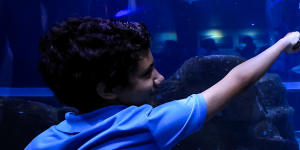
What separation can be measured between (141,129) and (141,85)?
17cm

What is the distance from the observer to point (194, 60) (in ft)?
12.2

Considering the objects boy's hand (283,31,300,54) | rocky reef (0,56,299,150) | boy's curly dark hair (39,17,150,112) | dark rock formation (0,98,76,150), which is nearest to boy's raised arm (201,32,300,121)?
boy's hand (283,31,300,54)

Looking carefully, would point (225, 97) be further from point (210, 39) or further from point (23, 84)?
point (23, 84)

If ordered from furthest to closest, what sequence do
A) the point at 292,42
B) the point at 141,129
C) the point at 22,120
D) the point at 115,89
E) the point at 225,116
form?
the point at 22,120
the point at 225,116
the point at 292,42
the point at 115,89
the point at 141,129

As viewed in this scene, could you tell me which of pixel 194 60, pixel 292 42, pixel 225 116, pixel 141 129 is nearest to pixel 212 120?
pixel 225 116

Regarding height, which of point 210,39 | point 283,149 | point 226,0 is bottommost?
point 283,149

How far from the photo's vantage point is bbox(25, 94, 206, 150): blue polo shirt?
75cm

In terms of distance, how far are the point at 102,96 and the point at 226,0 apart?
5.09m

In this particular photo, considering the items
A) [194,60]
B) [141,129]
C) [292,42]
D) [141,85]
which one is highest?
[292,42]

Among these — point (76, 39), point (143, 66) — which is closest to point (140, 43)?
point (143, 66)

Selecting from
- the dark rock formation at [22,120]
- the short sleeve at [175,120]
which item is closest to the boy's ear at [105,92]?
the short sleeve at [175,120]

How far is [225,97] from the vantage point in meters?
0.81

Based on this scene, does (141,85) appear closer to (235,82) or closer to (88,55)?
(88,55)

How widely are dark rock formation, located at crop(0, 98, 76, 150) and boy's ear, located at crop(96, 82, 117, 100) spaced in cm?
352
